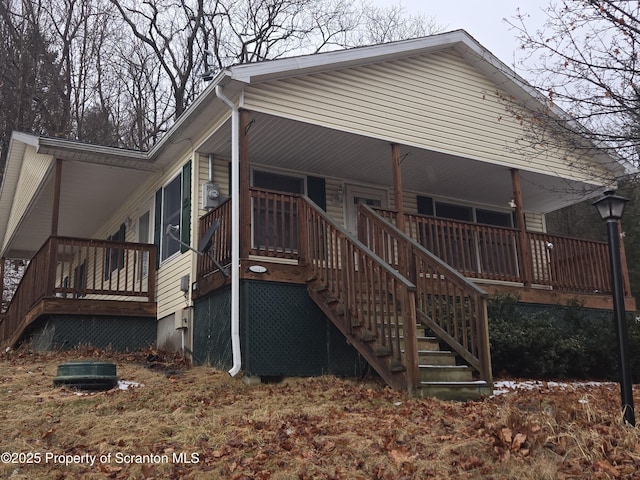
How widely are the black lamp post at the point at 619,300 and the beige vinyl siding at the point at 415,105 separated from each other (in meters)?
4.28

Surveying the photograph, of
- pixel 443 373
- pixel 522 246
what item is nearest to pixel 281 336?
pixel 443 373

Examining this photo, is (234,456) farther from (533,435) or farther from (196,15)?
(196,15)

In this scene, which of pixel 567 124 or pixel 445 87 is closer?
pixel 567 124

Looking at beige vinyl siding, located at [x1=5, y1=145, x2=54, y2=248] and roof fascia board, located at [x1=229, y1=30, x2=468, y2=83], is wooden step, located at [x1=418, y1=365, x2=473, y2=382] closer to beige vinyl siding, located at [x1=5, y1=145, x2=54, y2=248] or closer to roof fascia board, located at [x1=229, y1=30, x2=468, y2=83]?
roof fascia board, located at [x1=229, y1=30, x2=468, y2=83]

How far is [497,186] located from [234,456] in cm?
990

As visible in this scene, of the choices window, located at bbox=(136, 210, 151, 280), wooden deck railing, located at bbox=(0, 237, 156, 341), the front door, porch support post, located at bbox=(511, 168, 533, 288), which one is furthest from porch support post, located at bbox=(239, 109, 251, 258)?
porch support post, located at bbox=(511, 168, 533, 288)

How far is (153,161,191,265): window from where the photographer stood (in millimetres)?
10969

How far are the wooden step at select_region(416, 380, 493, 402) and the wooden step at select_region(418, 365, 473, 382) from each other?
135 millimetres

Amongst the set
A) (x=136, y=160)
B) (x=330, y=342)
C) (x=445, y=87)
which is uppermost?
(x=445, y=87)

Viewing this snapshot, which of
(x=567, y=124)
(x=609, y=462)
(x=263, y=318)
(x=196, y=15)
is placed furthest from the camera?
(x=196, y=15)

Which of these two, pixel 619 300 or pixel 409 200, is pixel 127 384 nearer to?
pixel 619 300

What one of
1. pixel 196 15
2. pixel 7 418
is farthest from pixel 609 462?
pixel 196 15

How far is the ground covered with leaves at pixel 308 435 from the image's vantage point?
188 inches

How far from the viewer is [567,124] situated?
8219mm
